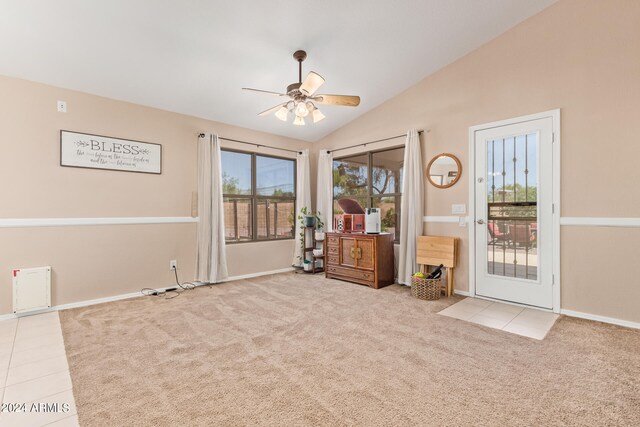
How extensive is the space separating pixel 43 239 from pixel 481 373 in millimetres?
4498

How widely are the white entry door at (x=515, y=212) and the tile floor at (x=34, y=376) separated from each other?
412 cm

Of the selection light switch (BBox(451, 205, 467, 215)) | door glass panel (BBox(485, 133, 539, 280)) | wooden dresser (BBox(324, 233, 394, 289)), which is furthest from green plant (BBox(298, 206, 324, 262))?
door glass panel (BBox(485, 133, 539, 280))

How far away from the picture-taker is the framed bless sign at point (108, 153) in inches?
140

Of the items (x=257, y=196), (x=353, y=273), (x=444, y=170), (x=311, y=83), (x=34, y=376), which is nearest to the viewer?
(x=34, y=376)

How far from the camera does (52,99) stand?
11.3 ft

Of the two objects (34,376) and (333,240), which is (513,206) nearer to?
(333,240)

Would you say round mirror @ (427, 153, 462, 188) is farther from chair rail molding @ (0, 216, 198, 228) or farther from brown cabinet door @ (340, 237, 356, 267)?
chair rail molding @ (0, 216, 198, 228)

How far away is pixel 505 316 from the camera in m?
3.17

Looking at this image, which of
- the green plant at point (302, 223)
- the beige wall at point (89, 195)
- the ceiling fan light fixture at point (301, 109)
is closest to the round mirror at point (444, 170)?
the ceiling fan light fixture at point (301, 109)

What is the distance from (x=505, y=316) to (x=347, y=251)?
7.33 ft

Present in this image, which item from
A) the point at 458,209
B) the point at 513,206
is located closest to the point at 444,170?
the point at 458,209

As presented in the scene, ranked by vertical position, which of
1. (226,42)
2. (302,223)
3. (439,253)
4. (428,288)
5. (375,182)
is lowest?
(428,288)

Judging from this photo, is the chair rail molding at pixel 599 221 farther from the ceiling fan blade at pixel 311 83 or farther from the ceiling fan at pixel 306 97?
the ceiling fan blade at pixel 311 83

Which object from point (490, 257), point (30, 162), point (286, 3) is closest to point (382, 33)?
point (286, 3)
